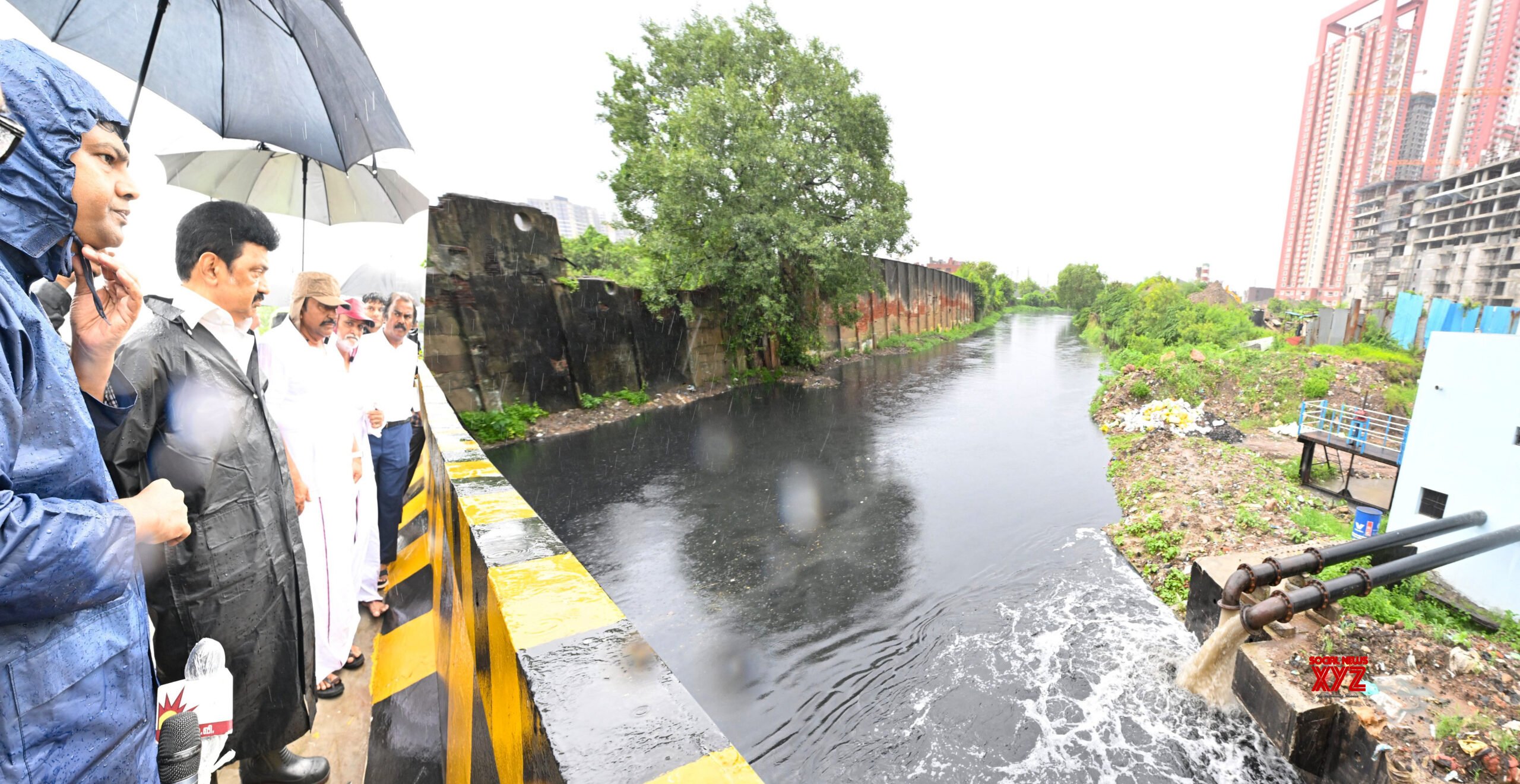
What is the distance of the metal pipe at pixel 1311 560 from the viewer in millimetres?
3930

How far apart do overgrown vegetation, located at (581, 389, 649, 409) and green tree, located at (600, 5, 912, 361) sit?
182 cm

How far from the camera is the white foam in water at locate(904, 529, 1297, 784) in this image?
345 cm

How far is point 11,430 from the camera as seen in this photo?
34.9 inches

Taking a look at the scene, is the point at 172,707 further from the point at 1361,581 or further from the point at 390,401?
the point at 1361,581

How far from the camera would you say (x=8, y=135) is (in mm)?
909

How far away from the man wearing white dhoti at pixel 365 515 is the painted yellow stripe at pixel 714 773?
98.8 inches

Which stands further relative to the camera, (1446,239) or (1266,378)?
(1446,239)

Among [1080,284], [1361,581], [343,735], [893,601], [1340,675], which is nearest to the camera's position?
[343,735]

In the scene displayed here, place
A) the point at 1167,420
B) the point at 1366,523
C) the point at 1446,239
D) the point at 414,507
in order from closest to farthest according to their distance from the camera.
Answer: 1. the point at 414,507
2. the point at 1366,523
3. the point at 1167,420
4. the point at 1446,239

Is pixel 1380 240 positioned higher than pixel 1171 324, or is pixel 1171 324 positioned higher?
pixel 1380 240

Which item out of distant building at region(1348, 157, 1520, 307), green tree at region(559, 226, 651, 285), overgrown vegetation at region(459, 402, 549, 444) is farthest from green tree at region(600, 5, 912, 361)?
distant building at region(1348, 157, 1520, 307)

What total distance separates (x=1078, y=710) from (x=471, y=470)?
3.95 metres

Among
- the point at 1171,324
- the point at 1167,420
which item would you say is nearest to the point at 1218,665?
the point at 1167,420

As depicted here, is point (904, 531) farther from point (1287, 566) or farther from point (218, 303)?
point (218, 303)
